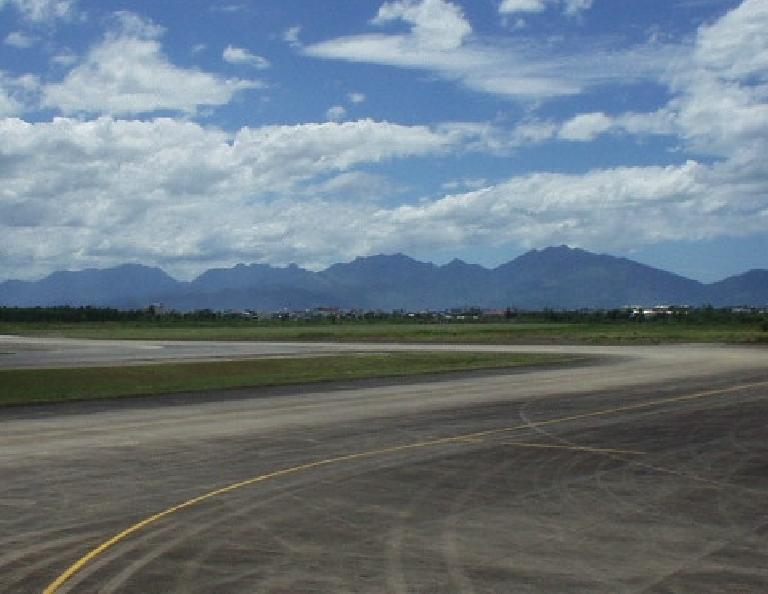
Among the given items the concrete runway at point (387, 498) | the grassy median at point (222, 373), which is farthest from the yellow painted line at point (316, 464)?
the grassy median at point (222, 373)

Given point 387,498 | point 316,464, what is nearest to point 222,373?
point 316,464

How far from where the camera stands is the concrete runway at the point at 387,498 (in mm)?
12664

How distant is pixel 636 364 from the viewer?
6059cm

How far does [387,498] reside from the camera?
1780cm

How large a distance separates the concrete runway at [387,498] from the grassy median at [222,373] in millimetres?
7791

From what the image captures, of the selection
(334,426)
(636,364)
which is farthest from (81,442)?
(636,364)

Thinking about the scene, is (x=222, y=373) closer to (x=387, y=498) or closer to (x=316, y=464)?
(x=316, y=464)

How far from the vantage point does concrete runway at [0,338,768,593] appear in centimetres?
1266

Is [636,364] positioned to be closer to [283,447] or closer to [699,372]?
[699,372]

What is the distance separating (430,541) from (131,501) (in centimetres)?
609

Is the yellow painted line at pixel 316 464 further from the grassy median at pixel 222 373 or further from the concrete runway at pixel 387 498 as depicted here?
the grassy median at pixel 222 373

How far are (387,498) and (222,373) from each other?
123 ft

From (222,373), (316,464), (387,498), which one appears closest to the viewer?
(387,498)

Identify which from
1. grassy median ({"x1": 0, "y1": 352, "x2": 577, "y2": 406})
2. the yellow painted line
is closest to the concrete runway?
the yellow painted line
